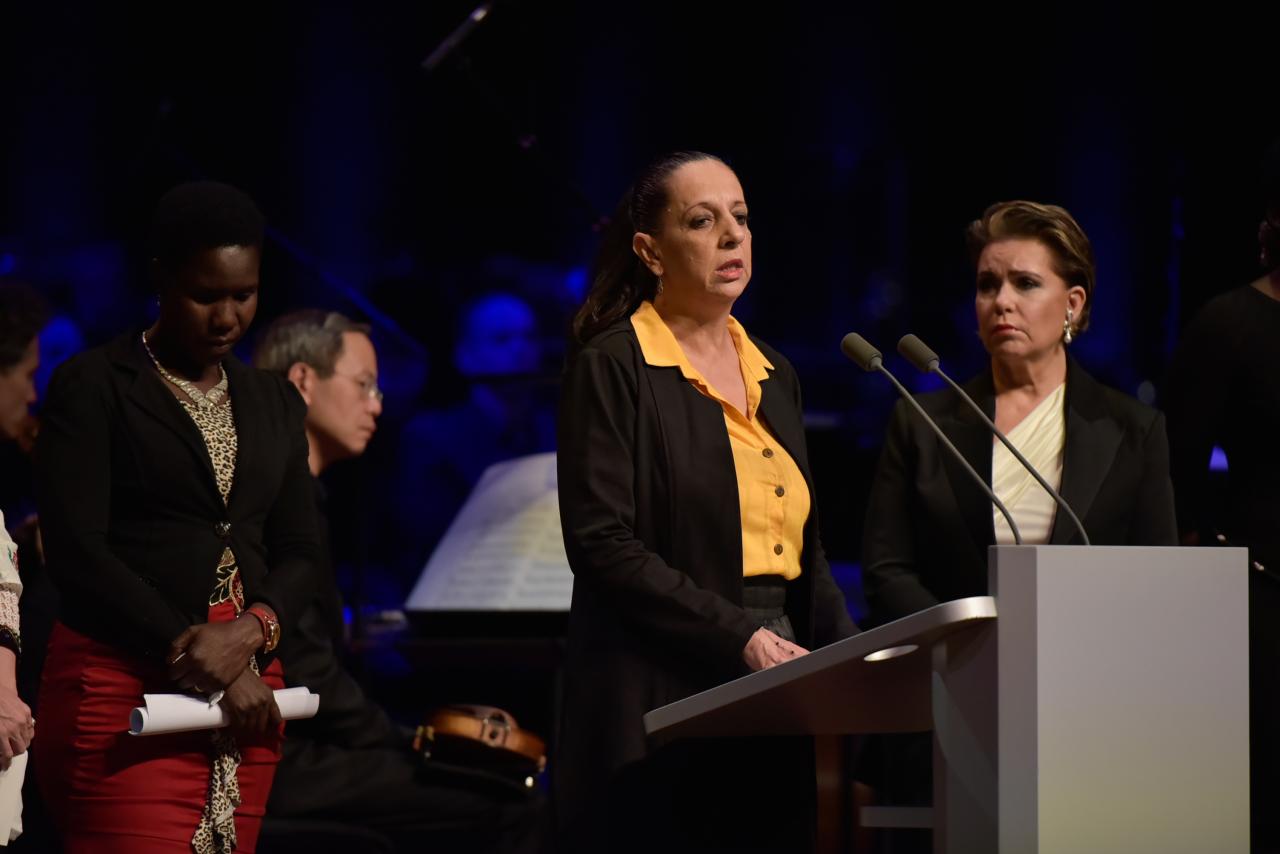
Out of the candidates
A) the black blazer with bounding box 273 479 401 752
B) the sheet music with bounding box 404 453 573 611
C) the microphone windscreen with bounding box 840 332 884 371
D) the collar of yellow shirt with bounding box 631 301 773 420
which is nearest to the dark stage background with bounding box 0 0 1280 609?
the sheet music with bounding box 404 453 573 611

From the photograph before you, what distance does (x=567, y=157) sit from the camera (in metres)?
6.32

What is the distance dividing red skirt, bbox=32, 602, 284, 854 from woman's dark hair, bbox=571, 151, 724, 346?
2.86 ft

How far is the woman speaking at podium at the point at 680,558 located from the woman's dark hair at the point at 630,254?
0.01 metres

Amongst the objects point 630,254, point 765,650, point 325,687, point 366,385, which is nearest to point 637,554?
point 765,650

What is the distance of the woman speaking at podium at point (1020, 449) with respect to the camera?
2.74 metres

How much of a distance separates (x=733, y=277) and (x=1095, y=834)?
1149 mm

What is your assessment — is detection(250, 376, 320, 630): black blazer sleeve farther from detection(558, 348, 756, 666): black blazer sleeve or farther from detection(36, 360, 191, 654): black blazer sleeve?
detection(558, 348, 756, 666): black blazer sleeve

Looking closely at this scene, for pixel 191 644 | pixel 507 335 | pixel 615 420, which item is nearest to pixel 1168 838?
pixel 615 420

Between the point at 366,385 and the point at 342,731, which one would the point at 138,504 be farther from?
the point at 366,385

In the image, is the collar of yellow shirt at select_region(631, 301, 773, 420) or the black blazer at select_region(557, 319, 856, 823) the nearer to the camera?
the black blazer at select_region(557, 319, 856, 823)

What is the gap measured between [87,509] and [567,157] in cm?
423

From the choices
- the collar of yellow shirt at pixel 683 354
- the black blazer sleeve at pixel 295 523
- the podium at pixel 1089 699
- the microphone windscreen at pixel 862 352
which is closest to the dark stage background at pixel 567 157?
the black blazer sleeve at pixel 295 523

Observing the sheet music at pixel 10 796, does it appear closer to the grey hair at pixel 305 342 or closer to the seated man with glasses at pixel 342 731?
the seated man with glasses at pixel 342 731

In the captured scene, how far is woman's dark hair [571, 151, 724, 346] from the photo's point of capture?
2.52 m
